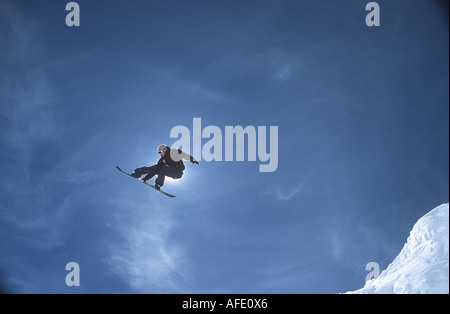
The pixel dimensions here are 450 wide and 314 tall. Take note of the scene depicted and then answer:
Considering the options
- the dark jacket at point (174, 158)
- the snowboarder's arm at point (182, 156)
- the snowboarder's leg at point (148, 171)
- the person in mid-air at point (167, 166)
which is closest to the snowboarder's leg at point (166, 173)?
the person in mid-air at point (167, 166)

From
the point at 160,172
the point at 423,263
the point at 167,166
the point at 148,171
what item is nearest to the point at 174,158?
the point at 167,166

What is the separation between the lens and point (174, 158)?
42.9 feet

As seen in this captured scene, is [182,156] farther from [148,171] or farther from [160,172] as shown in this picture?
[148,171]

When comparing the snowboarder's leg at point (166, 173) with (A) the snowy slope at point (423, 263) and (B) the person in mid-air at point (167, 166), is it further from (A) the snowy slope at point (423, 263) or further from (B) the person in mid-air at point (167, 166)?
(A) the snowy slope at point (423, 263)

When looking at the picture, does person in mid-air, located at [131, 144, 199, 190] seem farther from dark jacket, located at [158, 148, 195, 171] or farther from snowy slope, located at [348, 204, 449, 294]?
snowy slope, located at [348, 204, 449, 294]

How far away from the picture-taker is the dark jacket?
1306cm

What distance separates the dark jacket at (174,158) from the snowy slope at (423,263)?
16320 mm

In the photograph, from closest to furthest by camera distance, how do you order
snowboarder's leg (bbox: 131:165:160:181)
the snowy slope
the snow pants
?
snowboarder's leg (bbox: 131:165:160:181) < the snow pants < the snowy slope

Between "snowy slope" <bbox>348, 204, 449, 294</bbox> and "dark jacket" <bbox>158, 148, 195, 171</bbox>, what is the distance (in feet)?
53.5

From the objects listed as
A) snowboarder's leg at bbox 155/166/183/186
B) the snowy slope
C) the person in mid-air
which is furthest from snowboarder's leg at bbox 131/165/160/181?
the snowy slope
